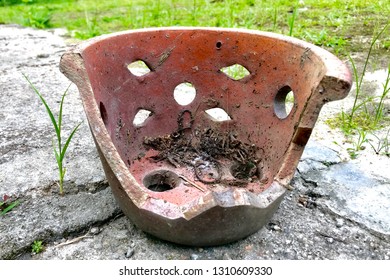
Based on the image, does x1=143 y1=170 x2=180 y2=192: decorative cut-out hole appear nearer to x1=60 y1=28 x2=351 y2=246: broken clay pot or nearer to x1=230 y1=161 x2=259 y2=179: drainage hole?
x1=60 y1=28 x2=351 y2=246: broken clay pot

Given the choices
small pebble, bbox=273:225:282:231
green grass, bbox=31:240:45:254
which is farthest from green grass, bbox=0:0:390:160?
green grass, bbox=31:240:45:254

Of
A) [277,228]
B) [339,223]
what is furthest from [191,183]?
[339,223]

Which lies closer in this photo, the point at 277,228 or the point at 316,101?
the point at 316,101

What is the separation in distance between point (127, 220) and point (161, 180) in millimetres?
317

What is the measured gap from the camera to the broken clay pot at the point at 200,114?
1.42 m

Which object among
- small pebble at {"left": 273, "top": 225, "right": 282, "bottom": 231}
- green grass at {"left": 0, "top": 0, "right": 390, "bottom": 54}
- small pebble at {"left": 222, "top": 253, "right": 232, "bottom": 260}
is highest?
small pebble at {"left": 222, "top": 253, "right": 232, "bottom": 260}

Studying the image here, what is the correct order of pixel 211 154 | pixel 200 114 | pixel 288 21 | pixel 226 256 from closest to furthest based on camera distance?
pixel 226 256, pixel 211 154, pixel 200 114, pixel 288 21

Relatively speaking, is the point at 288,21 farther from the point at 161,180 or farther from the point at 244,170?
the point at 161,180

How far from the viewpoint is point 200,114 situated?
7.15 feet

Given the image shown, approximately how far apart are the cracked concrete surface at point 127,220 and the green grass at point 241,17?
5.15ft

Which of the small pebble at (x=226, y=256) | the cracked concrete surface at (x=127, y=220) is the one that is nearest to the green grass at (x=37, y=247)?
Result: the cracked concrete surface at (x=127, y=220)

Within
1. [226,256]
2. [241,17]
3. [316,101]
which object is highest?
[316,101]

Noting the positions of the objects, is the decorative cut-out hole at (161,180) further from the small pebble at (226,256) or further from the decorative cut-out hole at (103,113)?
the small pebble at (226,256)

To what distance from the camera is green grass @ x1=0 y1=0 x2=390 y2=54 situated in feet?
11.9
